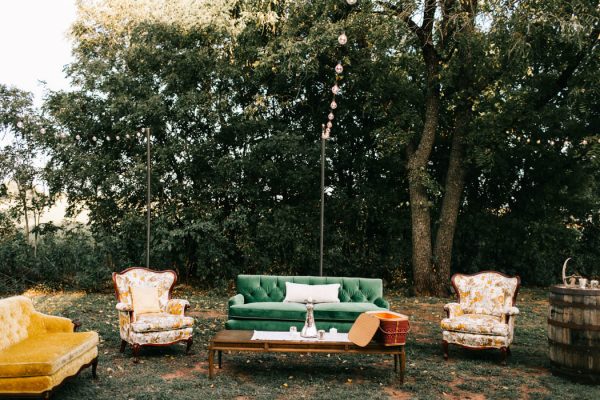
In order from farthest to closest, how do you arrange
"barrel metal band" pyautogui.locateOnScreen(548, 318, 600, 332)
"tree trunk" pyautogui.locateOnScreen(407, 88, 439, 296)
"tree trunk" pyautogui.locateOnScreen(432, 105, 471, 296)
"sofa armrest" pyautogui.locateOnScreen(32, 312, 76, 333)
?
"tree trunk" pyautogui.locateOnScreen(432, 105, 471, 296) → "tree trunk" pyautogui.locateOnScreen(407, 88, 439, 296) → "sofa armrest" pyautogui.locateOnScreen(32, 312, 76, 333) → "barrel metal band" pyautogui.locateOnScreen(548, 318, 600, 332)

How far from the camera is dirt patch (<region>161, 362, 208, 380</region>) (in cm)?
460

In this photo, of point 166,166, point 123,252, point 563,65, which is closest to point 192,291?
point 123,252

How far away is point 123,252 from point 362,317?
615cm

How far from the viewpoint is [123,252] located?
31.0ft

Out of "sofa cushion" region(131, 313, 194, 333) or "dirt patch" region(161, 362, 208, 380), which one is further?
"sofa cushion" region(131, 313, 194, 333)

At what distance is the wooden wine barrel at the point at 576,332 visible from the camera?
14.3 feet

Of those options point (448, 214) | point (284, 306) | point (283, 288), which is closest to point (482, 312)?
point (284, 306)

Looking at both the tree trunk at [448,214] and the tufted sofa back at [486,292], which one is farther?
the tree trunk at [448,214]

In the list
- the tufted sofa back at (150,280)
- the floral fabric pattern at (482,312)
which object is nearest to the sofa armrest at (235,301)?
the tufted sofa back at (150,280)

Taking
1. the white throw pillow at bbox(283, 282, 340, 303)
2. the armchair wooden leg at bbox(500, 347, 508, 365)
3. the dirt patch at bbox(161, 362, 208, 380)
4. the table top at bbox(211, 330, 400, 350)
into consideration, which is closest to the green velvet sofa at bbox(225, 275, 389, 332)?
the white throw pillow at bbox(283, 282, 340, 303)

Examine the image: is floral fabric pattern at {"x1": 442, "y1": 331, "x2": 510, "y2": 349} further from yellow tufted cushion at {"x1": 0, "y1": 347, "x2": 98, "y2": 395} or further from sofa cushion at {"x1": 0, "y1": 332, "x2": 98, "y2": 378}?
yellow tufted cushion at {"x1": 0, "y1": 347, "x2": 98, "y2": 395}

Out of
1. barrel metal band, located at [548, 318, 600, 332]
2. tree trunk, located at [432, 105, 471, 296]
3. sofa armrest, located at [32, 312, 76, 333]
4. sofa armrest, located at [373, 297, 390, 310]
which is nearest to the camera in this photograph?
barrel metal band, located at [548, 318, 600, 332]

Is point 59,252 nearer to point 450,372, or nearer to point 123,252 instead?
point 123,252

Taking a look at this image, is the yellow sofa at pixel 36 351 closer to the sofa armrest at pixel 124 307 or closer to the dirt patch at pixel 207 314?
the sofa armrest at pixel 124 307
